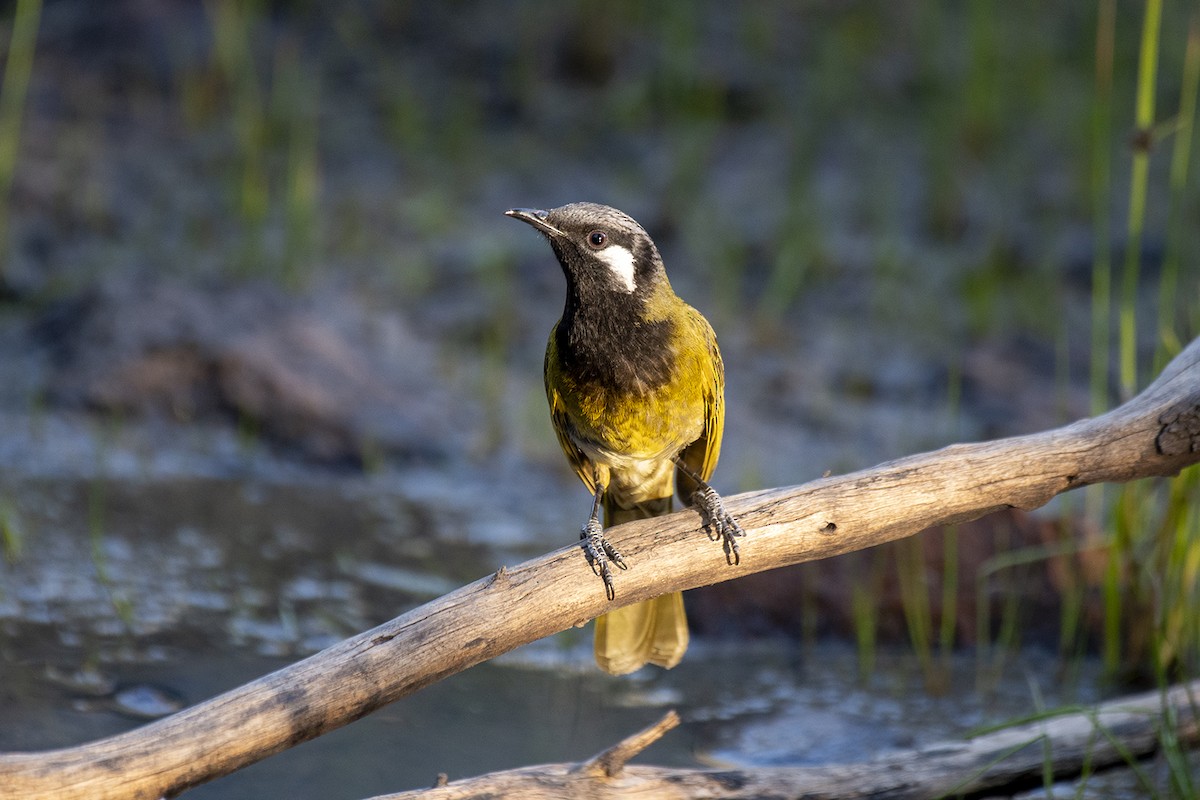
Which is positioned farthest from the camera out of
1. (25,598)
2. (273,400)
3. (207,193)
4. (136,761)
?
(207,193)

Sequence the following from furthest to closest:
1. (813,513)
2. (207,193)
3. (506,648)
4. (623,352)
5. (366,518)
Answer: (207,193)
(366,518)
(623,352)
(813,513)
(506,648)

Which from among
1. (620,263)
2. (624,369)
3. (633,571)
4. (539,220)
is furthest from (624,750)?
(539,220)

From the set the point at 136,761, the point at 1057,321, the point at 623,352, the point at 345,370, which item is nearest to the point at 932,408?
the point at 1057,321

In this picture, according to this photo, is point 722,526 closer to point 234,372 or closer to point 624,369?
point 624,369

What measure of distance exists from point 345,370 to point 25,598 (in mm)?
2395

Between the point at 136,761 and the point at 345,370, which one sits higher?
the point at 345,370

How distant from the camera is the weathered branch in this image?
111 inches

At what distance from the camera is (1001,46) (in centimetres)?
955

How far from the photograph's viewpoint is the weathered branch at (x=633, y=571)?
111 inches

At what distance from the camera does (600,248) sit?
151 inches

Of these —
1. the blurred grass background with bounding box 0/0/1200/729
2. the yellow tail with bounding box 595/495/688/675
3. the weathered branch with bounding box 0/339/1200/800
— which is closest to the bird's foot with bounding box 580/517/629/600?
the weathered branch with bounding box 0/339/1200/800

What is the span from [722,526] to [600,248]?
0.92m

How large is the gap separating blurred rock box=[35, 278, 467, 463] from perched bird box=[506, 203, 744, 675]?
2.94 m

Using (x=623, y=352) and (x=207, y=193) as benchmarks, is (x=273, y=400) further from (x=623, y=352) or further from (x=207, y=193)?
(x=623, y=352)
